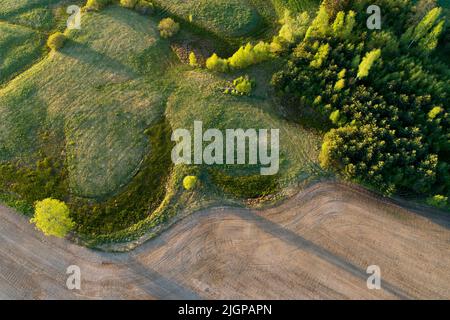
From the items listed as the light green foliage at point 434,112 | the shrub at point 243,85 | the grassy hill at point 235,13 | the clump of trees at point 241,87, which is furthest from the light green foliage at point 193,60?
the light green foliage at point 434,112

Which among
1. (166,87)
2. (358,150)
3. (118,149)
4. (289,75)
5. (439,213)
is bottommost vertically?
(439,213)

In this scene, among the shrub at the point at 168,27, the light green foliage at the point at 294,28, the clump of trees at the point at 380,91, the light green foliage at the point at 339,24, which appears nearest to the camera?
the clump of trees at the point at 380,91

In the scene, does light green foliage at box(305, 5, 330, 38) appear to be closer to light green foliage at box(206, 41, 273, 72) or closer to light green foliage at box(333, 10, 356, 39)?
light green foliage at box(333, 10, 356, 39)

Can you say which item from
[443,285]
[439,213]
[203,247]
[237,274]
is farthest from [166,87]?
[443,285]

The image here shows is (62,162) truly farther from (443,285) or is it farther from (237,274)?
(443,285)

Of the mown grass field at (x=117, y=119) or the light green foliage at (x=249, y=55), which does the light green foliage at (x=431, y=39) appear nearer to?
the mown grass field at (x=117, y=119)

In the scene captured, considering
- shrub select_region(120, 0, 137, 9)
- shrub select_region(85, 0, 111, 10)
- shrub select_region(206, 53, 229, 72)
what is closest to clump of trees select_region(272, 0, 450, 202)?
shrub select_region(206, 53, 229, 72)

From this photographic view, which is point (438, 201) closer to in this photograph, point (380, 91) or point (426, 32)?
point (380, 91)
